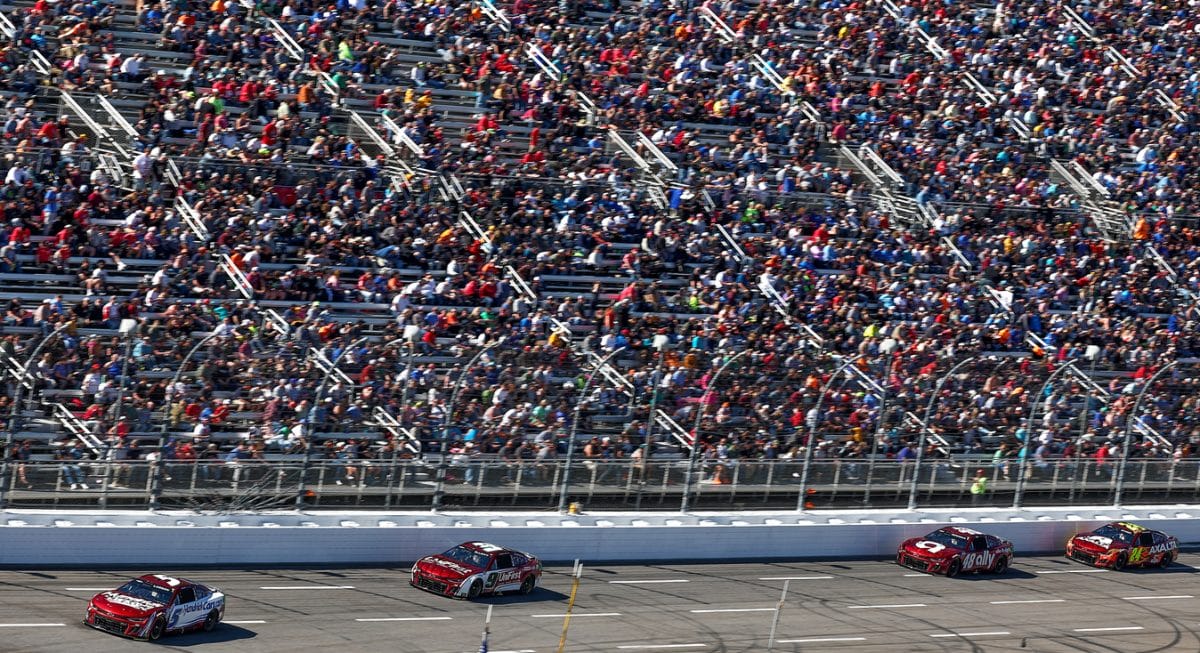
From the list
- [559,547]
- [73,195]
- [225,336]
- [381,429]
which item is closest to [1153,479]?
[559,547]

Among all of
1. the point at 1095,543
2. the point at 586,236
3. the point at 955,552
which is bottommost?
the point at 955,552

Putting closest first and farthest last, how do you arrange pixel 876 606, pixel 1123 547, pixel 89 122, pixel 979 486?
pixel 876 606
pixel 1123 547
pixel 979 486
pixel 89 122

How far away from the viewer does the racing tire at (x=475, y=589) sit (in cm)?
3066

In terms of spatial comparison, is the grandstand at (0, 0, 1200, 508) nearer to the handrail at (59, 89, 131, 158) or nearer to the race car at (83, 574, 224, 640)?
the handrail at (59, 89, 131, 158)

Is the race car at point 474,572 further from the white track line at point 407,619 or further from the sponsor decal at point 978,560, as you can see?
the sponsor decal at point 978,560

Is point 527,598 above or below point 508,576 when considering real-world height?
below

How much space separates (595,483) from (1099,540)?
1087cm

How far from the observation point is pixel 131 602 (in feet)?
86.8

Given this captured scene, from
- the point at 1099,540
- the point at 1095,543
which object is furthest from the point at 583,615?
the point at 1099,540

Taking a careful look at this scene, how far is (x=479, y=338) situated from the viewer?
38656 mm

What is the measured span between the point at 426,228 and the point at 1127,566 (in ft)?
52.7

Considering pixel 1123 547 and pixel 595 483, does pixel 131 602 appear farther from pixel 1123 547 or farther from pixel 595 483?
pixel 1123 547

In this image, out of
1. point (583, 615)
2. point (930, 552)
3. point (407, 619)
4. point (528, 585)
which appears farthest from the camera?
point (930, 552)

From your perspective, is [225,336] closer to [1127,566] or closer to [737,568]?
[737,568]
